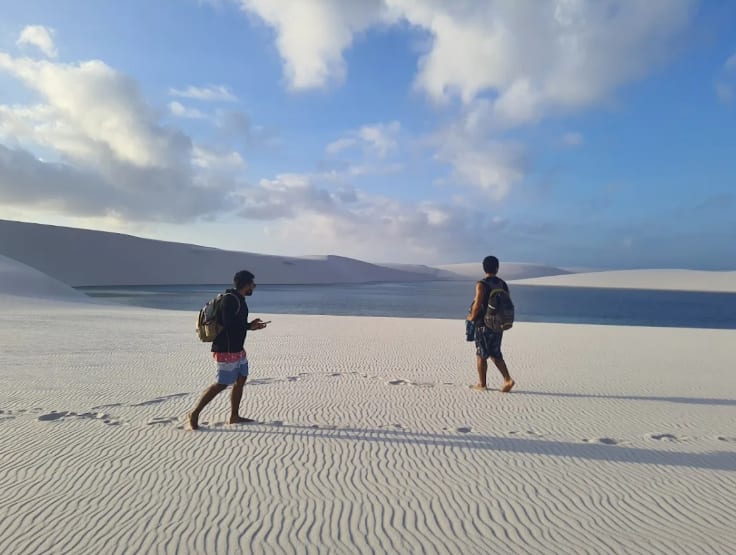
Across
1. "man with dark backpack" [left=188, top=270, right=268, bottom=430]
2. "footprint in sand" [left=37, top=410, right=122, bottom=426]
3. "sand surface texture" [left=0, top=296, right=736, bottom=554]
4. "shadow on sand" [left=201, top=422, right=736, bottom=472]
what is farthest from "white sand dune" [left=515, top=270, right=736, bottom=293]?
"footprint in sand" [left=37, top=410, right=122, bottom=426]

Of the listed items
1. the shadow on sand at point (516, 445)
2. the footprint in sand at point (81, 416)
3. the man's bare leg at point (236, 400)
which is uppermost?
the man's bare leg at point (236, 400)

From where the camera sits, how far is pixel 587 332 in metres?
18.2

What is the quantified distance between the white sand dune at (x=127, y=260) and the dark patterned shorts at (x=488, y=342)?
9554 cm

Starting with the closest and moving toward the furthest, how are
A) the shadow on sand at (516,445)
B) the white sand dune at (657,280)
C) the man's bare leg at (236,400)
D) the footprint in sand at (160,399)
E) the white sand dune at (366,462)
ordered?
the white sand dune at (366,462) < the shadow on sand at (516,445) < the man's bare leg at (236,400) < the footprint in sand at (160,399) < the white sand dune at (657,280)

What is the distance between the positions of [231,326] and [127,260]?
110m

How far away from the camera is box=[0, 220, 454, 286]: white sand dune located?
308 ft

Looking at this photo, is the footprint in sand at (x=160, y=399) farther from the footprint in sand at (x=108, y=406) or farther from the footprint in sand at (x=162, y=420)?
the footprint in sand at (x=162, y=420)

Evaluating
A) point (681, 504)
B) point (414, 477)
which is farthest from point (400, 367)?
point (681, 504)

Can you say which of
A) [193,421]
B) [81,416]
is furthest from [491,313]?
[81,416]

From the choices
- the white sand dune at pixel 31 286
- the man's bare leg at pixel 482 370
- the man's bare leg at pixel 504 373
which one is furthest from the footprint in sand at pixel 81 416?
the white sand dune at pixel 31 286

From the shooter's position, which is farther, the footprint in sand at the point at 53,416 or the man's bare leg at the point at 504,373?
the man's bare leg at the point at 504,373

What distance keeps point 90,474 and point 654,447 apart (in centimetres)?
527

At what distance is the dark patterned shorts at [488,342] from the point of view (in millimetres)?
7109

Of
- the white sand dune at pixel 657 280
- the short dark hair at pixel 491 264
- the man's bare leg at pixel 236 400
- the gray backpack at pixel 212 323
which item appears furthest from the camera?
the white sand dune at pixel 657 280
